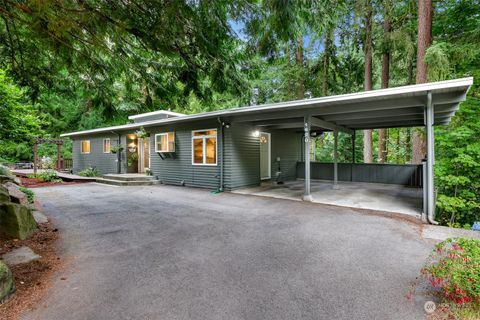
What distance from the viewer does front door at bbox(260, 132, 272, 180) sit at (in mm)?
10258

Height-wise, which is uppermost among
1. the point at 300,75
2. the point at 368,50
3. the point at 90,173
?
the point at 368,50

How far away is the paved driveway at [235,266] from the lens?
2.06 m

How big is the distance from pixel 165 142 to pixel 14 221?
21.7 feet

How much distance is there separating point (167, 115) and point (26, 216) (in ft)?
26.5

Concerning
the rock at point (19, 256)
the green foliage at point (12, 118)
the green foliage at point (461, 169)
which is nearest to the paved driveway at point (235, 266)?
the rock at point (19, 256)

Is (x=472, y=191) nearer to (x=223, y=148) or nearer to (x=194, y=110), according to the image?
Result: (x=223, y=148)

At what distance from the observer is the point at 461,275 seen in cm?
197

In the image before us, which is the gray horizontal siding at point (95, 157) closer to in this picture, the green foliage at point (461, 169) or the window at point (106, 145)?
the window at point (106, 145)

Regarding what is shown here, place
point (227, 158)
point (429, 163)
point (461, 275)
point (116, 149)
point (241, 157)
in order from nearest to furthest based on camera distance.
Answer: point (461, 275)
point (429, 163)
point (227, 158)
point (241, 157)
point (116, 149)

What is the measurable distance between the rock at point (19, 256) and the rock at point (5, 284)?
25.4 inches

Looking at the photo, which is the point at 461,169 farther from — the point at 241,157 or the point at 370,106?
the point at 241,157

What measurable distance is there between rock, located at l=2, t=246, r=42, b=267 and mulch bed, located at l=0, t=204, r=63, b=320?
0.07 metres

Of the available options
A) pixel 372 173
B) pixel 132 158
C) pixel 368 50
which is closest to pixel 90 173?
pixel 132 158

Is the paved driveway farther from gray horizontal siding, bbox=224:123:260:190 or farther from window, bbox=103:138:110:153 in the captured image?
window, bbox=103:138:110:153
